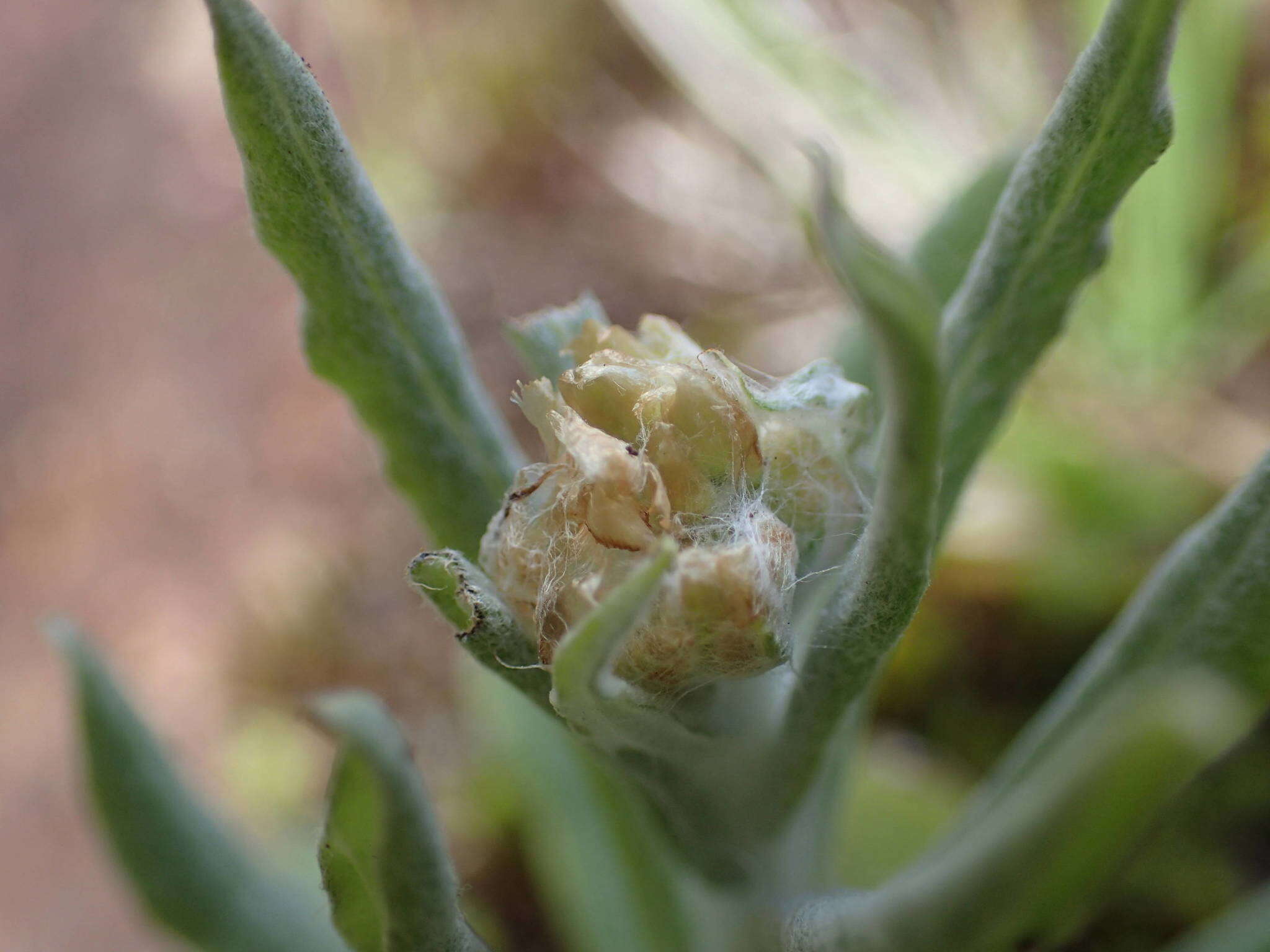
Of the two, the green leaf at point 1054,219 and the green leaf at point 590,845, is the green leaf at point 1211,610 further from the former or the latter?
the green leaf at point 590,845

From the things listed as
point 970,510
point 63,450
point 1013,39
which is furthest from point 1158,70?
point 63,450

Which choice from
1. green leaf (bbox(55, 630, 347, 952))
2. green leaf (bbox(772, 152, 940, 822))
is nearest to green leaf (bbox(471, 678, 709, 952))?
green leaf (bbox(55, 630, 347, 952))

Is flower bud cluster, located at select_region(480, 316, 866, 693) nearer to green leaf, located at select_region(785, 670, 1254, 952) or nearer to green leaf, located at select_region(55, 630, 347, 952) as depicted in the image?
green leaf, located at select_region(785, 670, 1254, 952)

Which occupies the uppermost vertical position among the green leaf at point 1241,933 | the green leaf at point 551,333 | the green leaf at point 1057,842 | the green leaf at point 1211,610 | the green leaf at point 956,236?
the green leaf at point 551,333

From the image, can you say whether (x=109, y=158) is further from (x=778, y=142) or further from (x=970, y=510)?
(x=970, y=510)

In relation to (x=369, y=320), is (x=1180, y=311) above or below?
below

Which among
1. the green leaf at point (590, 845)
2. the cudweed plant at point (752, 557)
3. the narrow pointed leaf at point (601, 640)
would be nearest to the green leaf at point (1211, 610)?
the cudweed plant at point (752, 557)
